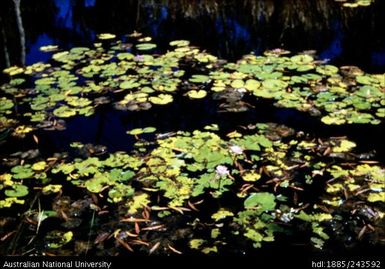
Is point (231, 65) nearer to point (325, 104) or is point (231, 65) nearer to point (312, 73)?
point (312, 73)

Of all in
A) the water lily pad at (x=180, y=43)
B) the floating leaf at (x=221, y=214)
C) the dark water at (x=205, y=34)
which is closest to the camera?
the floating leaf at (x=221, y=214)

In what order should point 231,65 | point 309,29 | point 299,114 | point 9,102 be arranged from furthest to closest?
point 309,29, point 231,65, point 9,102, point 299,114

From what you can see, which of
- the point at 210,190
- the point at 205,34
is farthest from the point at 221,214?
the point at 205,34

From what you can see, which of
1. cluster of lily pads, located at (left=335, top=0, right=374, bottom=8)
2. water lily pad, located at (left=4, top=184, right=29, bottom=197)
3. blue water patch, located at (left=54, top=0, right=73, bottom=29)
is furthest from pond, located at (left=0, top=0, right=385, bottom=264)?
blue water patch, located at (left=54, top=0, right=73, bottom=29)

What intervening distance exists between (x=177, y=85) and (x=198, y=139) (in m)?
1.09

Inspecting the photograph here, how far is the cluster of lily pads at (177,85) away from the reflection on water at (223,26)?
0.41 m

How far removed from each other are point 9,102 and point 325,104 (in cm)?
300

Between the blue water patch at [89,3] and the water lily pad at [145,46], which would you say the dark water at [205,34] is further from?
the water lily pad at [145,46]

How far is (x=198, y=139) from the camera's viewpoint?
308 cm

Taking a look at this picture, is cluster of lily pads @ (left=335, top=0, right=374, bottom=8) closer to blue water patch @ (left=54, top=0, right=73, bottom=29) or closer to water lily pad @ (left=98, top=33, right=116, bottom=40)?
water lily pad @ (left=98, top=33, right=116, bottom=40)

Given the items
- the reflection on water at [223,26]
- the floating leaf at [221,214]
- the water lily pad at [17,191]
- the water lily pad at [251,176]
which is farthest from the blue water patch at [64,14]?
the floating leaf at [221,214]

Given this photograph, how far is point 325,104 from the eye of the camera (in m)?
3.46

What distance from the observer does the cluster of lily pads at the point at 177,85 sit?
3.50 metres

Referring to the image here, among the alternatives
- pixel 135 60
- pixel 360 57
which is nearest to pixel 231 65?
pixel 135 60
